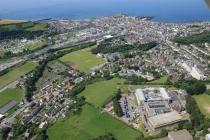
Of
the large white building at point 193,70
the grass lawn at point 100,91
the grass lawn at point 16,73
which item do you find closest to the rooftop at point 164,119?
the grass lawn at point 100,91

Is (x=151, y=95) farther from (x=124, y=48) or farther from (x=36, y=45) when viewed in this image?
(x=36, y=45)

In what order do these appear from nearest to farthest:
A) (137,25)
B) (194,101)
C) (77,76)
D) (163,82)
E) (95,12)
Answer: (194,101) → (163,82) → (77,76) → (137,25) → (95,12)

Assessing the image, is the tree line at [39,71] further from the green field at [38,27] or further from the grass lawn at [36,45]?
the green field at [38,27]

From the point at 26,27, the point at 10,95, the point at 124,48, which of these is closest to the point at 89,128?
the point at 10,95

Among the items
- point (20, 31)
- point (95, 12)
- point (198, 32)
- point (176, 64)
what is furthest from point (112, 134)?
point (95, 12)

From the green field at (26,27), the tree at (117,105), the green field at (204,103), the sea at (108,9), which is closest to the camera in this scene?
the green field at (204,103)

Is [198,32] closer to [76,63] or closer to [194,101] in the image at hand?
[76,63]
